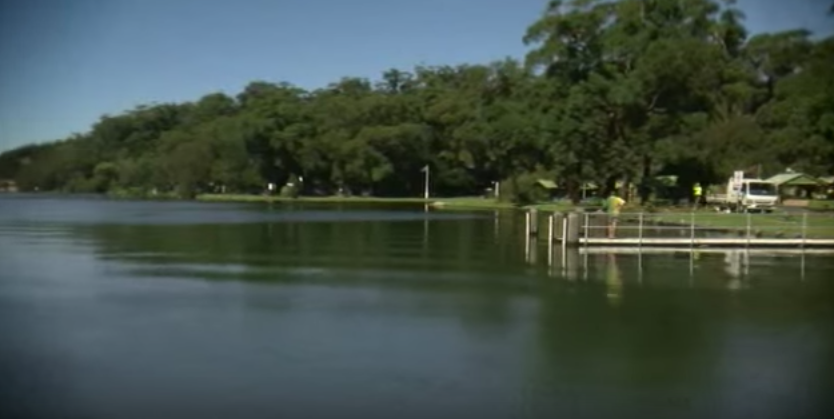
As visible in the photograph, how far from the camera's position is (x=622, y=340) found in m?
9.05

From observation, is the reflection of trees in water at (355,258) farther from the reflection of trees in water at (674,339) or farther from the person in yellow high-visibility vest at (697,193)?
the person in yellow high-visibility vest at (697,193)

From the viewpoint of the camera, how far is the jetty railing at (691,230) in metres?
20.1

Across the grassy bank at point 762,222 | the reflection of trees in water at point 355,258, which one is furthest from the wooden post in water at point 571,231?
the grassy bank at point 762,222

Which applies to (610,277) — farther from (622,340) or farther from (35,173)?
(35,173)

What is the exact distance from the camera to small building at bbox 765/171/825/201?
39750 mm

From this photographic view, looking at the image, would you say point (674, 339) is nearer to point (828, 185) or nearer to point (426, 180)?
point (828, 185)

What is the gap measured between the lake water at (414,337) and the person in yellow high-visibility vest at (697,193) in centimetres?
2137

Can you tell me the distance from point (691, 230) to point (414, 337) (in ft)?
41.1

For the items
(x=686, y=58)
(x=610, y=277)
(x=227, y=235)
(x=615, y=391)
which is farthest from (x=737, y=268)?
(x=686, y=58)

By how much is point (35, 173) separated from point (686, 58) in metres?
35.9

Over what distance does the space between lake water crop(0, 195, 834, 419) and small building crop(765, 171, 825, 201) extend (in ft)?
78.5

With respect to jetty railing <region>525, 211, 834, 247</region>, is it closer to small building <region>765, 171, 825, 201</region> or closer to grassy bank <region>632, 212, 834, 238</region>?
grassy bank <region>632, 212, 834, 238</region>

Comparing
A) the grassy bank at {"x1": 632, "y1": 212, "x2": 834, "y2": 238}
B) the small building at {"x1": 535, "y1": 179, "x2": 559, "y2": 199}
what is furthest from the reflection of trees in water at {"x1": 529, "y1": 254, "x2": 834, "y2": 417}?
the small building at {"x1": 535, "y1": 179, "x2": 559, "y2": 199}

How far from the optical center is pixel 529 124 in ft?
157
